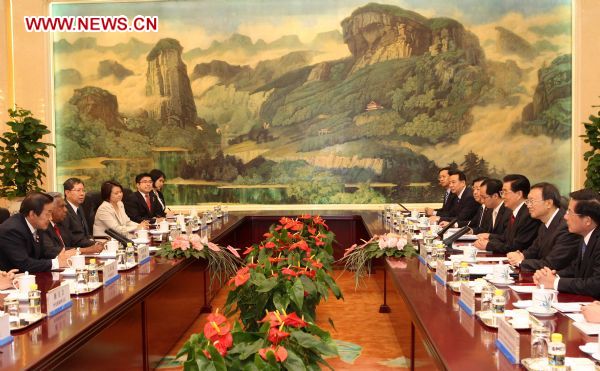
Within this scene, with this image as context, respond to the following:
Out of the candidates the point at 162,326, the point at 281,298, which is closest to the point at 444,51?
the point at 162,326

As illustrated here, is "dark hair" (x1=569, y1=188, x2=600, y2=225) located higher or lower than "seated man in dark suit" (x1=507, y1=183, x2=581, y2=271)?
higher

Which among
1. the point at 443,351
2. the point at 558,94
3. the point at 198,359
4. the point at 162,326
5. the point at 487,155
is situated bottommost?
the point at 162,326

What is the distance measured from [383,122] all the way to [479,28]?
5.73 ft

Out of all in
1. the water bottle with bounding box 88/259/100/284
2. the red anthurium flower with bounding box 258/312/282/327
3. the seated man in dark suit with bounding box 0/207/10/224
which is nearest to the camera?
the red anthurium flower with bounding box 258/312/282/327

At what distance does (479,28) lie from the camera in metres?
8.57

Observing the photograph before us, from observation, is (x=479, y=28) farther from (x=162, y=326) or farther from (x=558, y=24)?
(x=162, y=326)

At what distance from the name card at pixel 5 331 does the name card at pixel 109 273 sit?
994mm

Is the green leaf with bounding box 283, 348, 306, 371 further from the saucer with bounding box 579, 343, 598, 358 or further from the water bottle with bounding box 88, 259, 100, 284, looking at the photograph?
the water bottle with bounding box 88, 259, 100, 284

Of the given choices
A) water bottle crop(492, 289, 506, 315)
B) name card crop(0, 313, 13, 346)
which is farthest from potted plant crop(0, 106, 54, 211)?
water bottle crop(492, 289, 506, 315)

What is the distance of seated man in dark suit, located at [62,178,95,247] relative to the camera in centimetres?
536

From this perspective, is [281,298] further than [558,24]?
No

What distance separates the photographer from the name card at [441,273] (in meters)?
3.32

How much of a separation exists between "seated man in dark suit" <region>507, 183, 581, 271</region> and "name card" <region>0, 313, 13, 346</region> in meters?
2.68

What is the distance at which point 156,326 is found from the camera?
393 centimetres
